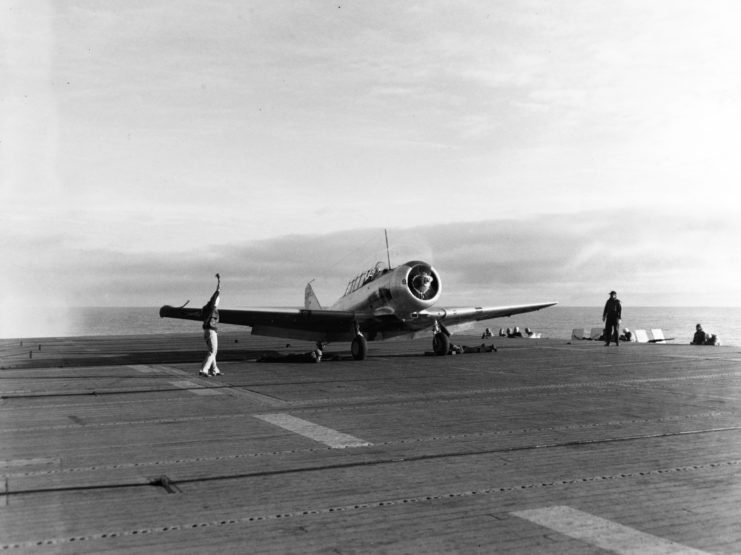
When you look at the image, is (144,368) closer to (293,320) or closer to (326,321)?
(293,320)

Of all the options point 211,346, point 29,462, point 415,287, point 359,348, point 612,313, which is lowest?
point 29,462

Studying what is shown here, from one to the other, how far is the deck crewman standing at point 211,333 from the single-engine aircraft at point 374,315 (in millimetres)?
3349

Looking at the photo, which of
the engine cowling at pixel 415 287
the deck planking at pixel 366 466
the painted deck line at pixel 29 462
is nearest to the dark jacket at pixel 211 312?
the deck planking at pixel 366 466

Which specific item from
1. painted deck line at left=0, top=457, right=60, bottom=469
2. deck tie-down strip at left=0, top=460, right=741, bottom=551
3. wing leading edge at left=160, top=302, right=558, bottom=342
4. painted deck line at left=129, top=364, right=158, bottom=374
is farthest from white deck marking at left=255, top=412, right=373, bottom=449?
wing leading edge at left=160, top=302, right=558, bottom=342

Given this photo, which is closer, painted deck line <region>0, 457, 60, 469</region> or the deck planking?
the deck planking

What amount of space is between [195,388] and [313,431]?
18.5ft

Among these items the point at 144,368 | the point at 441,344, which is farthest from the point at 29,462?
the point at 441,344

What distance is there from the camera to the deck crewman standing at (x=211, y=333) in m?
15.9

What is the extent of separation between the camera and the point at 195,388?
13.5 meters

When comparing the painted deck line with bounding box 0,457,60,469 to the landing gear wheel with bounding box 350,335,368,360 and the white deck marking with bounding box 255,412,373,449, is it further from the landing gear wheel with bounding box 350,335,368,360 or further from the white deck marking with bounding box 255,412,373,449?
the landing gear wheel with bounding box 350,335,368,360

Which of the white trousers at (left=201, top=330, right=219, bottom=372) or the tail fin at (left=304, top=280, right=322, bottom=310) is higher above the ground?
the tail fin at (left=304, top=280, right=322, bottom=310)

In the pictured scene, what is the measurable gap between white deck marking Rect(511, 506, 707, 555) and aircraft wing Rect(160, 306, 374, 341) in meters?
16.7

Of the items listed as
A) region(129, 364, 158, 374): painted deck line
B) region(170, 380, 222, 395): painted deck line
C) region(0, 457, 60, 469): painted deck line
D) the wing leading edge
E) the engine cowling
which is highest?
the engine cowling

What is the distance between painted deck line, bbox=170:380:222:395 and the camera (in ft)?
41.7
